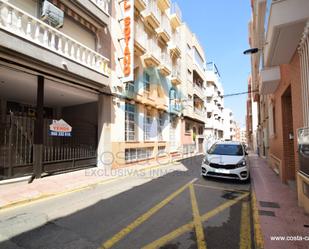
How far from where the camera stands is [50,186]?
7078 millimetres

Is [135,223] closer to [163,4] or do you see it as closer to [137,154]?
[137,154]

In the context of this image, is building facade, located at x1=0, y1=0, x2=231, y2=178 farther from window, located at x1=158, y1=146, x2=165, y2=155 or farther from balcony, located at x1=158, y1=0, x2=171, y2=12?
window, located at x1=158, y1=146, x2=165, y2=155

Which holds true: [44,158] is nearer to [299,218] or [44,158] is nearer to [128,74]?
[128,74]

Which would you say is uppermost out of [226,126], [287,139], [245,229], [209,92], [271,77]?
[209,92]

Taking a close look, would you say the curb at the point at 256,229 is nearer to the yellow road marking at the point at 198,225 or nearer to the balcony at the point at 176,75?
the yellow road marking at the point at 198,225

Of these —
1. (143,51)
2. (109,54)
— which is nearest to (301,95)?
(109,54)

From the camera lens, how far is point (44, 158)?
8.77 meters

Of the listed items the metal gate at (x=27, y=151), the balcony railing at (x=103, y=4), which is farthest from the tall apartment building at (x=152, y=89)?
the metal gate at (x=27, y=151)

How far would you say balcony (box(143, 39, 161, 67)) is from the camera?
14.5m

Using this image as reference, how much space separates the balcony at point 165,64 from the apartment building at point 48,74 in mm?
6501

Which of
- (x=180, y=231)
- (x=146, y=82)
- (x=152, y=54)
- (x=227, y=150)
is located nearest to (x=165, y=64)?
(x=152, y=54)

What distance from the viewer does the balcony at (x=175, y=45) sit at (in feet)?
63.6

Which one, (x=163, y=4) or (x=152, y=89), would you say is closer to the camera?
(x=152, y=89)

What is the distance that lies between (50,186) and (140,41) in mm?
10910
